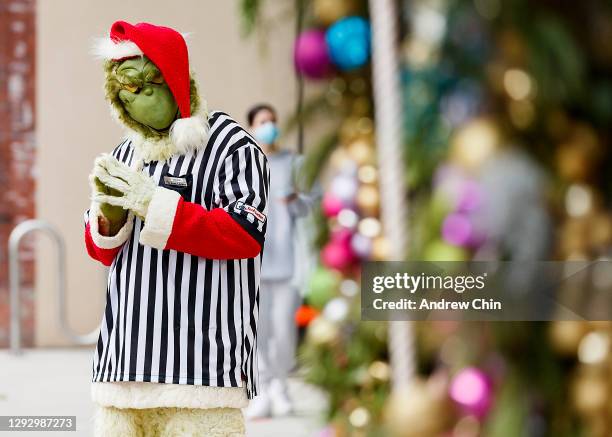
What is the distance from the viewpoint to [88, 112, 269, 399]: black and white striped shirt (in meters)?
2.47

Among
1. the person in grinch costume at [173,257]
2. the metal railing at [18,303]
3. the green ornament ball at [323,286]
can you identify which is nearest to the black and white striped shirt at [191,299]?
the person in grinch costume at [173,257]

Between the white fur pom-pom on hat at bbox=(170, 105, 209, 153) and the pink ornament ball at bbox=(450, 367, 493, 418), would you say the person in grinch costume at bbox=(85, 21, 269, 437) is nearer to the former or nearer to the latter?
the white fur pom-pom on hat at bbox=(170, 105, 209, 153)

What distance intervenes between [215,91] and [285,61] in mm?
7327

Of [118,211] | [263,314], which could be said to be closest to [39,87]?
[263,314]

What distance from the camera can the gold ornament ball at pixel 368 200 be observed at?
52.1 inches

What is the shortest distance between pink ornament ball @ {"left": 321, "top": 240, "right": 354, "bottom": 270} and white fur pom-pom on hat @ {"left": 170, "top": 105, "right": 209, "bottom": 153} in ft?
3.69

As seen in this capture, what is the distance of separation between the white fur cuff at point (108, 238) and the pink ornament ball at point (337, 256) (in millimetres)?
1165

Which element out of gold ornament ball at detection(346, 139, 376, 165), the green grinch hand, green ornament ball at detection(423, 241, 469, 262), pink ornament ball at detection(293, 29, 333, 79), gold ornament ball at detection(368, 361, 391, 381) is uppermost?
pink ornament ball at detection(293, 29, 333, 79)

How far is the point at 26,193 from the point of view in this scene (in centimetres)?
872

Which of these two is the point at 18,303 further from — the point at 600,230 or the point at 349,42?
the point at 600,230

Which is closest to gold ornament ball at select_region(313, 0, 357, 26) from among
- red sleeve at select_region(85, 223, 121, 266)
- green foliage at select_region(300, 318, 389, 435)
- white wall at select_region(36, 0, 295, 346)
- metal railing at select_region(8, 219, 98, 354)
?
green foliage at select_region(300, 318, 389, 435)

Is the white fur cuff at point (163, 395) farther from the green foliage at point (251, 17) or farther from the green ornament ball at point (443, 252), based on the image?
the green ornament ball at point (443, 252)

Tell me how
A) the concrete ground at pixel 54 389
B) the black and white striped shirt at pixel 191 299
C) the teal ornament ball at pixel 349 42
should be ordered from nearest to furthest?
the teal ornament ball at pixel 349 42, the black and white striped shirt at pixel 191 299, the concrete ground at pixel 54 389

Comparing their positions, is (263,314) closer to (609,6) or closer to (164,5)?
(164,5)
